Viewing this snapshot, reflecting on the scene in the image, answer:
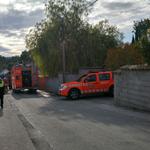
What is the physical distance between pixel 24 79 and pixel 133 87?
2442 centimetres

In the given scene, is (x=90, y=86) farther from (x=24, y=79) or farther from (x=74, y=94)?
(x=24, y=79)

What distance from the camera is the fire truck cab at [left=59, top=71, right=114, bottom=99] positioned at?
30.0 metres

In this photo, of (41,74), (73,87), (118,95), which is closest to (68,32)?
(41,74)

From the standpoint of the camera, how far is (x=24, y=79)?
145 feet

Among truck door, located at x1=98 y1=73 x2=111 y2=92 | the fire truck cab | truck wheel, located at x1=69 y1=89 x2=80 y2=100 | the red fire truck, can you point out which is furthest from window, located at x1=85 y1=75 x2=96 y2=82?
the red fire truck

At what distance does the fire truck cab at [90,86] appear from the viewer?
98.6ft

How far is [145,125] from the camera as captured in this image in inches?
540

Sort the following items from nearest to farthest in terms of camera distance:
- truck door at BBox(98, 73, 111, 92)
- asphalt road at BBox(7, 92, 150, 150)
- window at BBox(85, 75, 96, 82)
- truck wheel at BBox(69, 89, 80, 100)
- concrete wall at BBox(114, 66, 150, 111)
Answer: asphalt road at BBox(7, 92, 150, 150)
concrete wall at BBox(114, 66, 150, 111)
truck wheel at BBox(69, 89, 80, 100)
truck door at BBox(98, 73, 111, 92)
window at BBox(85, 75, 96, 82)

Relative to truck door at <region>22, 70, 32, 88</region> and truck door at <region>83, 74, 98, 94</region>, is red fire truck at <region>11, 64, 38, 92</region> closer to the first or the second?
truck door at <region>22, 70, 32, 88</region>

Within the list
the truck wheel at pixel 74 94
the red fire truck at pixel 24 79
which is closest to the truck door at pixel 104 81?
the truck wheel at pixel 74 94

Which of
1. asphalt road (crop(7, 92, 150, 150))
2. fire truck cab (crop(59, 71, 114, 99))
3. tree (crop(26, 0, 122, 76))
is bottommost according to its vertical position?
asphalt road (crop(7, 92, 150, 150))

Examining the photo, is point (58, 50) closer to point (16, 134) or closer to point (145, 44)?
point (145, 44)

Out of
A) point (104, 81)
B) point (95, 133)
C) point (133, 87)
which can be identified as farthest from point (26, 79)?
point (95, 133)

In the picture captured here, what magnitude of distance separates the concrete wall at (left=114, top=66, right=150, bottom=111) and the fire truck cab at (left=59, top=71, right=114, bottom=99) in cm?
624
